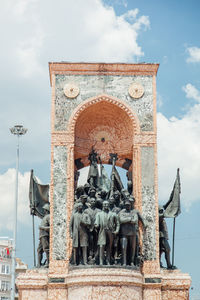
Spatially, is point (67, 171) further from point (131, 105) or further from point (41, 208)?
point (131, 105)

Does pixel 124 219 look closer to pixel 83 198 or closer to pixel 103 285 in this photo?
pixel 83 198

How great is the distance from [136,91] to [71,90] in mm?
2593

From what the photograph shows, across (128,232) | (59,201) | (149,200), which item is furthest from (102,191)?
(128,232)

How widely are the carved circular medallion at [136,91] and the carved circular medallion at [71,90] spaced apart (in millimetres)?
2118

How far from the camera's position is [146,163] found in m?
23.9

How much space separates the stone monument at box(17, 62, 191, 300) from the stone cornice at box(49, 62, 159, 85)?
4 cm

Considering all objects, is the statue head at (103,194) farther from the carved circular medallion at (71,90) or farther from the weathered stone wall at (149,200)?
the carved circular medallion at (71,90)

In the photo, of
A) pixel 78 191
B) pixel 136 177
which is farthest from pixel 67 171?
pixel 136 177

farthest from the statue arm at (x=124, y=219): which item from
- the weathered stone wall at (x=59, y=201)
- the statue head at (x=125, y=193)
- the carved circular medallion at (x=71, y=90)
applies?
the carved circular medallion at (x=71, y=90)

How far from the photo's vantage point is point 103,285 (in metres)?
21.1

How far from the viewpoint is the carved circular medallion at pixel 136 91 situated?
24609 mm

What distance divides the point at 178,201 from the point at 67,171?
454 cm

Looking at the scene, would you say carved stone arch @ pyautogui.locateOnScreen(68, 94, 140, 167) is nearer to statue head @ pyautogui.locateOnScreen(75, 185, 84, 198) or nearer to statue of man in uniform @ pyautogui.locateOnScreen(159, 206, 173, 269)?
statue head @ pyautogui.locateOnScreen(75, 185, 84, 198)

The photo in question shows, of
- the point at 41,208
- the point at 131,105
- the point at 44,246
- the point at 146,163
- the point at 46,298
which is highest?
the point at 131,105
